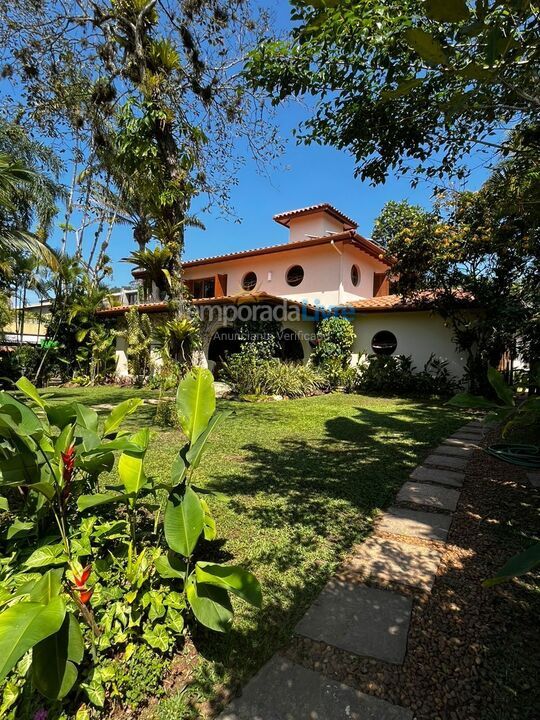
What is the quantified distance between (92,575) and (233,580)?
951mm

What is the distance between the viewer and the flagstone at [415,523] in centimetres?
344

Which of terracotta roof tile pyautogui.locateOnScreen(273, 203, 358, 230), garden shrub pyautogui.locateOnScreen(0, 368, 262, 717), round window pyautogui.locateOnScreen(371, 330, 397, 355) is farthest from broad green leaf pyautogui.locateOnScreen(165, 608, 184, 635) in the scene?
terracotta roof tile pyautogui.locateOnScreen(273, 203, 358, 230)

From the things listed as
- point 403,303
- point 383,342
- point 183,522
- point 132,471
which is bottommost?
point 183,522

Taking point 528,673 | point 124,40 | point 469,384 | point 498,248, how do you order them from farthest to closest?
point 469,384 → point 498,248 → point 124,40 → point 528,673

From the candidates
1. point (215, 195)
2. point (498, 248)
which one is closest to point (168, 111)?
point (215, 195)

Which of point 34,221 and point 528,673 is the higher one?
point 34,221

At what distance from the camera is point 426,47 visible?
1.10 metres

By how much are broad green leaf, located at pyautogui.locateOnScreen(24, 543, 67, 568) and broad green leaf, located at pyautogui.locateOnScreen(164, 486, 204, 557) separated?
1.99 ft

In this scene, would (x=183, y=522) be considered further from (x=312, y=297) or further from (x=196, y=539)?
(x=312, y=297)

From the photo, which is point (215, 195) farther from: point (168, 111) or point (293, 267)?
point (293, 267)

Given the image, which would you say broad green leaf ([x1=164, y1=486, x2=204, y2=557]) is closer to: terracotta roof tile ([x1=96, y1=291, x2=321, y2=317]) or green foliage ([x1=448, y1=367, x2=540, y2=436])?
green foliage ([x1=448, y1=367, x2=540, y2=436])

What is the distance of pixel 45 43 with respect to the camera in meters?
8.50

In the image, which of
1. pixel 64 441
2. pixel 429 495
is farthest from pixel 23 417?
pixel 429 495

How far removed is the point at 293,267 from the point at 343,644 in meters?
17.5
